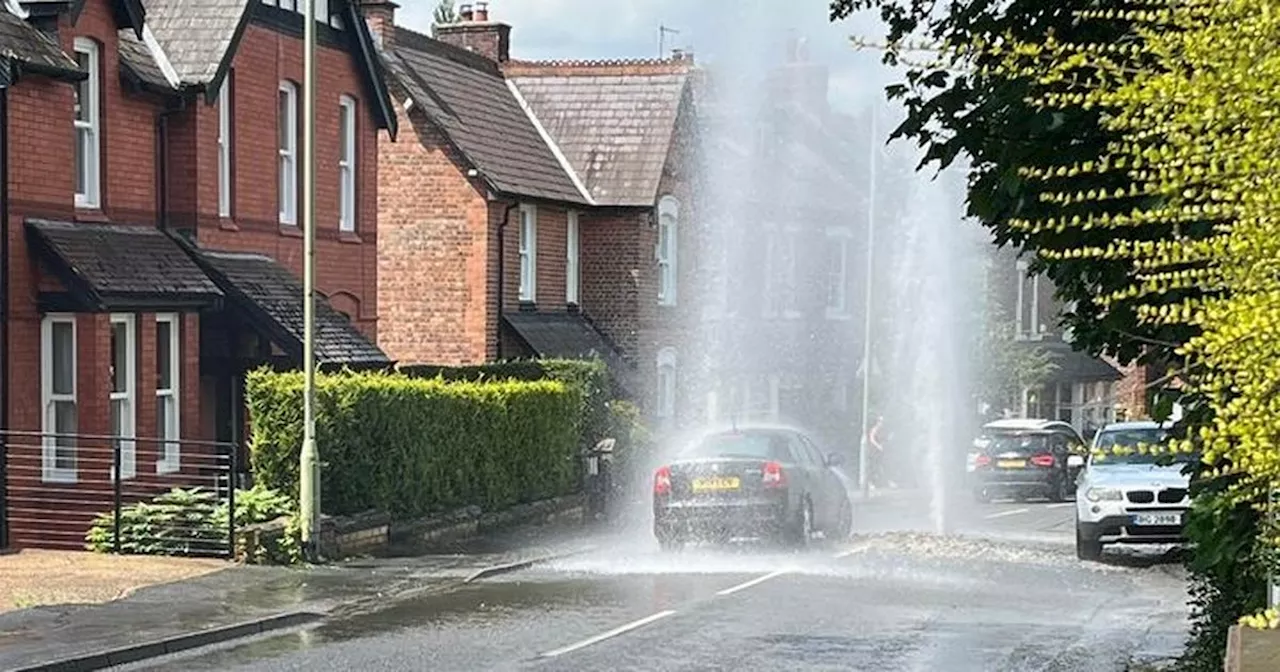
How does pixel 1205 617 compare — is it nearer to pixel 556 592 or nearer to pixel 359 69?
pixel 556 592

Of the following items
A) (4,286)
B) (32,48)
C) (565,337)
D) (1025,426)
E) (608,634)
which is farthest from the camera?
(1025,426)

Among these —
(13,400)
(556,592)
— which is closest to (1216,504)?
(556,592)

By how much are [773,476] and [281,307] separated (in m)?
7.06

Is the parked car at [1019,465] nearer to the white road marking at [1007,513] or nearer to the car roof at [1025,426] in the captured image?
the car roof at [1025,426]

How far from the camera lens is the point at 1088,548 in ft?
82.9

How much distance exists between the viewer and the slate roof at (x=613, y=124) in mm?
40719

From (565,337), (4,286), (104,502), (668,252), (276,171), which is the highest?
(276,171)

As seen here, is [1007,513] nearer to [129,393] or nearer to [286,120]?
[286,120]

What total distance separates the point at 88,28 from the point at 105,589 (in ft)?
27.6

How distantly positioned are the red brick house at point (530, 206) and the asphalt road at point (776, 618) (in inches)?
467

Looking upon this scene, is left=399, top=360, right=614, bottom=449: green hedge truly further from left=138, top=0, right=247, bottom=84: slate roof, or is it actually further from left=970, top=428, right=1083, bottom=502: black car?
left=970, top=428, right=1083, bottom=502: black car

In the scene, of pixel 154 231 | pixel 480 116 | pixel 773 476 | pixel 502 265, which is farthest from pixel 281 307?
pixel 480 116

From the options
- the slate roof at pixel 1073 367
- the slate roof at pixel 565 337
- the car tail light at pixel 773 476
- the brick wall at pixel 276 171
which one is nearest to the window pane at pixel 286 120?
the brick wall at pixel 276 171

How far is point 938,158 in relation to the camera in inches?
423
